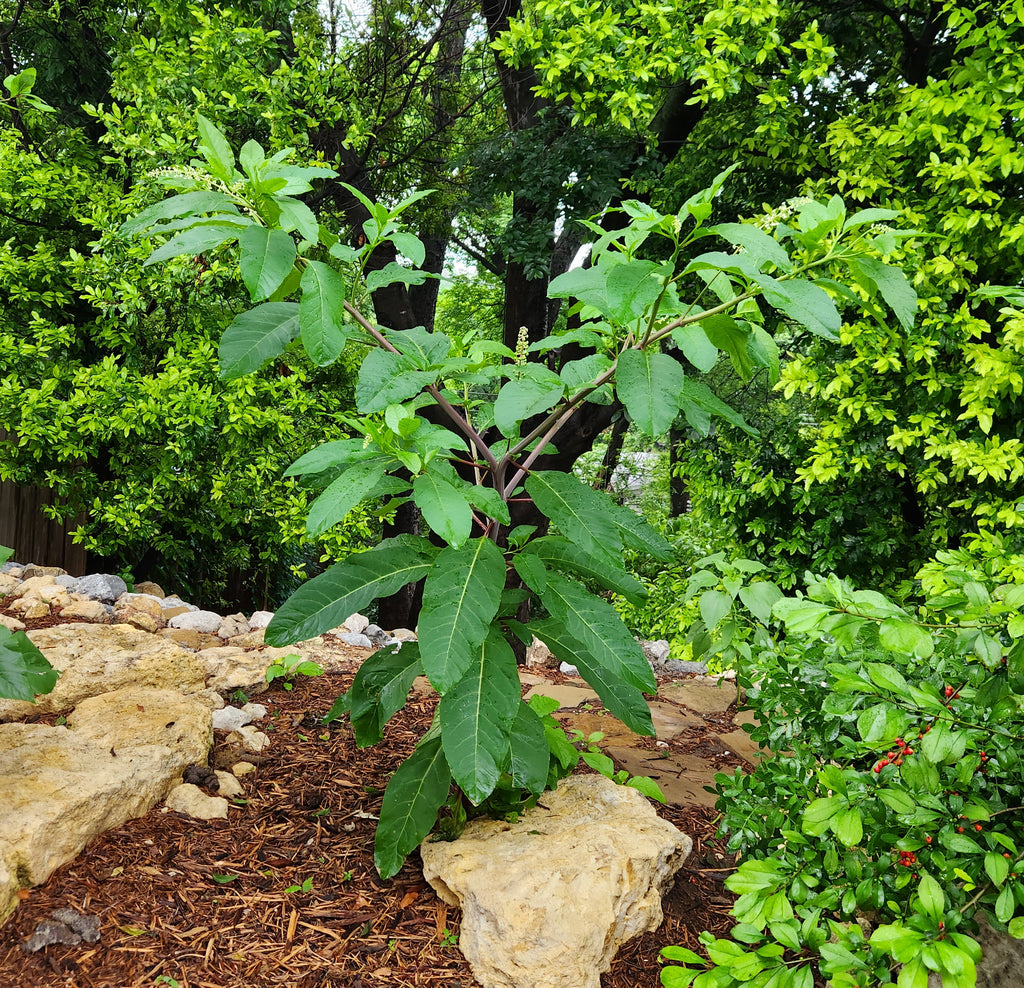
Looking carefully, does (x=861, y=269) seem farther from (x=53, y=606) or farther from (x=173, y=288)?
(x=173, y=288)

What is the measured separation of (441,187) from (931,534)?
4.93 metres

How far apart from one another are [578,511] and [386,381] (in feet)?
1.77

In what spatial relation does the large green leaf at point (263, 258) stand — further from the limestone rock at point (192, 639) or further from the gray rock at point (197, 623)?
the gray rock at point (197, 623)

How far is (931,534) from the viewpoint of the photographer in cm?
514

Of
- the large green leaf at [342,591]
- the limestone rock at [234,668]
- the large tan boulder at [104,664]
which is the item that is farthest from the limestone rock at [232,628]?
the large green leaf at [342,591]

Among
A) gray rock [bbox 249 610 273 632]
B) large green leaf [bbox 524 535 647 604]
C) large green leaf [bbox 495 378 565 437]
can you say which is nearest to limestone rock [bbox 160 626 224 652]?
gray rock [bbox 249 610 273 632]

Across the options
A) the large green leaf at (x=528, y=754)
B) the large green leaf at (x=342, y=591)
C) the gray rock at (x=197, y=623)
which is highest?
the large green leaf at (x=342, y=591)

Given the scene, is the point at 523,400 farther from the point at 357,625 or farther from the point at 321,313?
the point at 357,625

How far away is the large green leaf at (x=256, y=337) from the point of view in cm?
164

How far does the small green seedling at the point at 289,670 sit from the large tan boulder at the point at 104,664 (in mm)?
268

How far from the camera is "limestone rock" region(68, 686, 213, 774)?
2.29m

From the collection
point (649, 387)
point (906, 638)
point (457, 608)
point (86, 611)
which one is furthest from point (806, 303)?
point (86, 611)

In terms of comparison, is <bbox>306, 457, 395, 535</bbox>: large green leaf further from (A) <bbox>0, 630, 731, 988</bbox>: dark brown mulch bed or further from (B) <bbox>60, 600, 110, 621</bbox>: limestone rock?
(B) <bbox>60, 600, 110, 621</bbox>: limestone rock

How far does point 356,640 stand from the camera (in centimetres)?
424
